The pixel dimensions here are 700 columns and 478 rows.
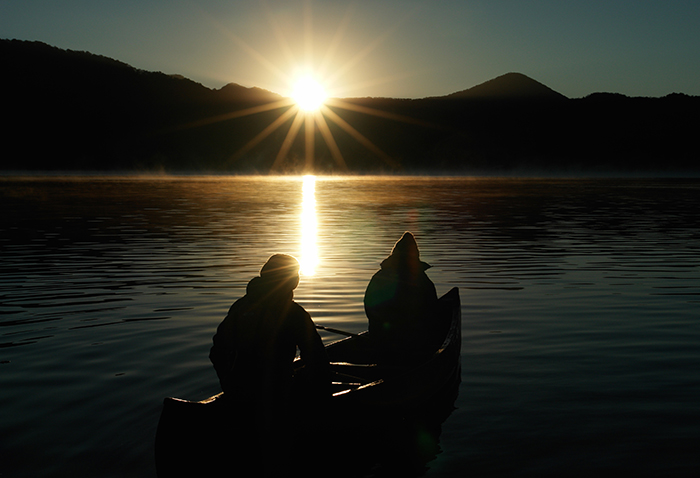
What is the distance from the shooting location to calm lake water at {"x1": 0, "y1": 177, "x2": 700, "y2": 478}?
7.28 meters

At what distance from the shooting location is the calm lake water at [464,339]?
287 inches

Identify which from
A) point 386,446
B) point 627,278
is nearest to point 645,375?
point 386,446

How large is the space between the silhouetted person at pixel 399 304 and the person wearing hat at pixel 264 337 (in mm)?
3196

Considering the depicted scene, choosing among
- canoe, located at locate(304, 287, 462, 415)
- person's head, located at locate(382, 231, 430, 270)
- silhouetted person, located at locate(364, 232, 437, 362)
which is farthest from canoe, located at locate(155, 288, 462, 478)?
person's head, located at locate(382, 231, 430, 270)

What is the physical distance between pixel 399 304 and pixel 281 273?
380cm

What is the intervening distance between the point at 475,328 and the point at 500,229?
22.1 m

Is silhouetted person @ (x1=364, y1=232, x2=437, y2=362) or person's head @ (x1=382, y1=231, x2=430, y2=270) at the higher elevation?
person's head @ (x1=382, y1=231, x2=430, y2=270)

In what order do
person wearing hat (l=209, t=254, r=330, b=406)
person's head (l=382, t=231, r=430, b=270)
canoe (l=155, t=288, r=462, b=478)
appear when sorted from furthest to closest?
person's head (l=382, t=231, r=430, b=270)
canoe (l=155, t=288, r=462, b=478)
person wearing hat (l=209, t=254, r=330, b=406)

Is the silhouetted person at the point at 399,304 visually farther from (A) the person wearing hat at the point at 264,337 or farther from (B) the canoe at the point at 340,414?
(A) the person wearing hat at the point at 264,337

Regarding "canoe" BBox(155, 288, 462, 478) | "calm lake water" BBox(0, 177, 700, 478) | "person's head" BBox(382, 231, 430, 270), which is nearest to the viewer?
"canoe" BBox(155, 288, 462, 478)

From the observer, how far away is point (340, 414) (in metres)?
6.97

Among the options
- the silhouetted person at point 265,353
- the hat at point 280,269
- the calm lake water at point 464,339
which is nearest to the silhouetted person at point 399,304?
the calm lake water at point 464,339

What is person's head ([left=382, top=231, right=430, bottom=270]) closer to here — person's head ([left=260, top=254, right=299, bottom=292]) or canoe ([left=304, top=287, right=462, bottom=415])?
canoe ([left=304, top=287, right=462, bottom=415])

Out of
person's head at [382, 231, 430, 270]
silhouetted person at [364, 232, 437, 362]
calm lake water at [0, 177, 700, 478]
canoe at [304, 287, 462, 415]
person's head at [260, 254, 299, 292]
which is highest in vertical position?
person's head at [260, 254, 299, 292]
